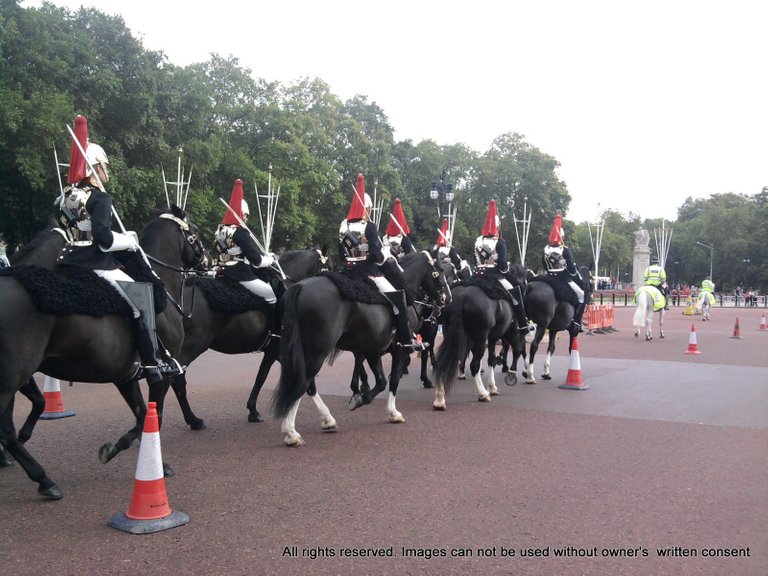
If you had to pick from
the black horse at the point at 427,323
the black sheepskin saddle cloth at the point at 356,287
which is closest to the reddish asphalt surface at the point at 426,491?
the black horse at the point at 427,323

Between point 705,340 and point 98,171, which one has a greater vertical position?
point 98,171

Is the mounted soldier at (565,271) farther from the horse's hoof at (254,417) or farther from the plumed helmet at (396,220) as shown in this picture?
the horse's hoof at (254,417)

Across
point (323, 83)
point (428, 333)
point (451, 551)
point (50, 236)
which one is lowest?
point (451, 551)

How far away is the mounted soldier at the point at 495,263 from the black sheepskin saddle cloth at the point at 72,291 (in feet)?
19.1

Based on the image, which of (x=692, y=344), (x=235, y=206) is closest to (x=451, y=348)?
(x=235, y=206)

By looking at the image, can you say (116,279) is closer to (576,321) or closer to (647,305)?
(576,321)

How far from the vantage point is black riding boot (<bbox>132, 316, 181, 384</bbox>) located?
5.52m

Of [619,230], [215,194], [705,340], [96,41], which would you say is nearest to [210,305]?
[705,340]

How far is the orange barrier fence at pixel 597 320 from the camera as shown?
22.0m

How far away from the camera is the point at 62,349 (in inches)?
199

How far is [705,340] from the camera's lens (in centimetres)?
1914

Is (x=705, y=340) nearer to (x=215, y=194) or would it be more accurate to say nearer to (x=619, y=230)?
(x=215, y=194)

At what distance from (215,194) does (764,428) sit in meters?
28.3

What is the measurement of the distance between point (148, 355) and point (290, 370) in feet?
5.39
